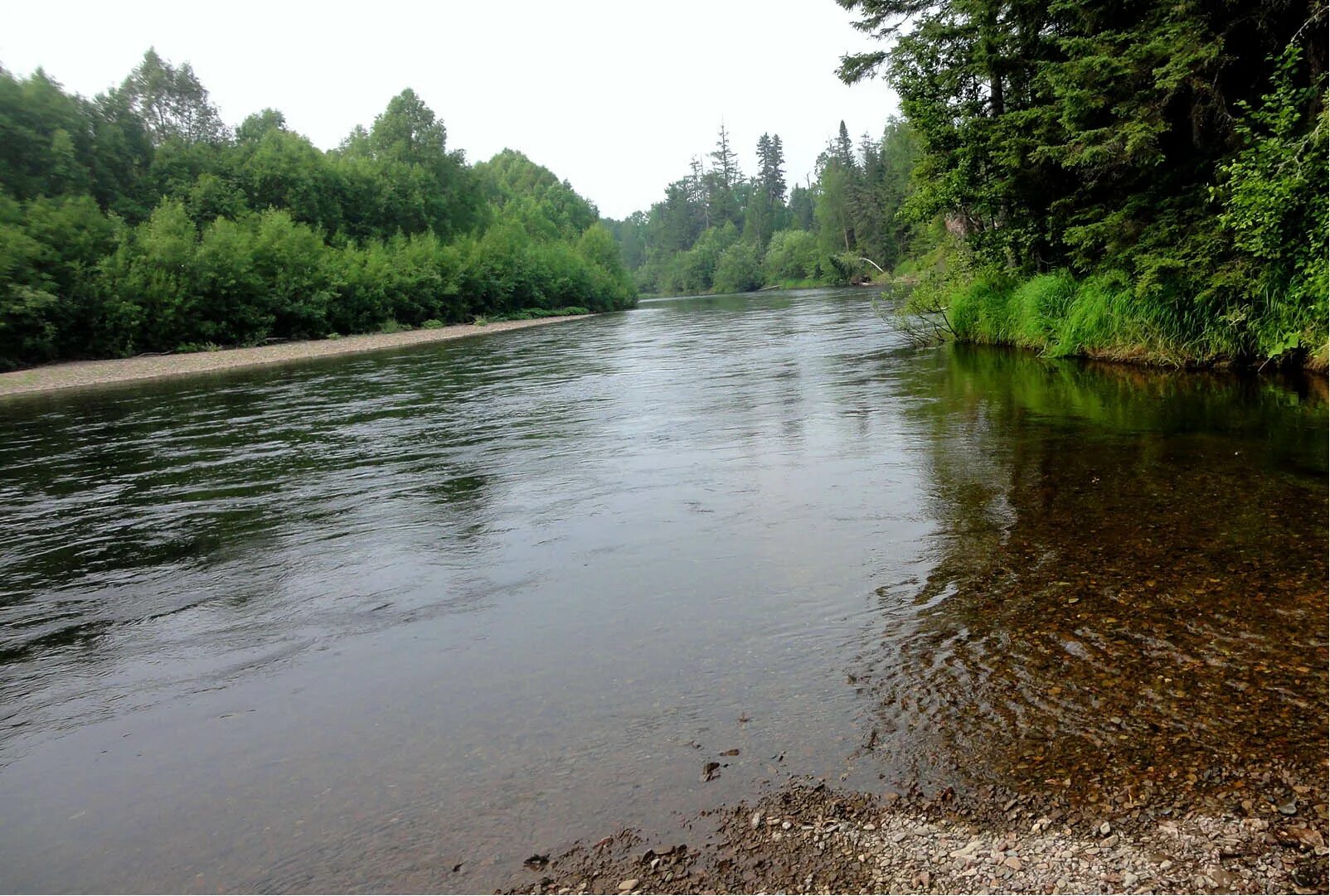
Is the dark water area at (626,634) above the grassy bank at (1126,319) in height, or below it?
below

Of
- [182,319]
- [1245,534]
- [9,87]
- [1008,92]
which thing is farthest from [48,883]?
[9,87]

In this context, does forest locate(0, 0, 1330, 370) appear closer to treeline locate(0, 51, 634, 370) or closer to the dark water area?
treeline locate(0, 51, 634, 370)

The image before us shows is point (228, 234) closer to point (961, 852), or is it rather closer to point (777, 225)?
point (961, 852)

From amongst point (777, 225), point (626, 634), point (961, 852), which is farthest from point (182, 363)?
point (777, 225)

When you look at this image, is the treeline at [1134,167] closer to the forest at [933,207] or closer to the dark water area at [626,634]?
the forest at [933,207]

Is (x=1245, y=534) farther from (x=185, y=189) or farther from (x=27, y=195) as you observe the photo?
(x=185, y=189)

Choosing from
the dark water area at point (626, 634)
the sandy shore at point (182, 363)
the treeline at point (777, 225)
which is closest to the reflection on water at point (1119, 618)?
the dark water area at point (626, 634)

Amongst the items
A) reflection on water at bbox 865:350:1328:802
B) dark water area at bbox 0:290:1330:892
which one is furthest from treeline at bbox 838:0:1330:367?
reflection on water at bbox 865:350:1328:802

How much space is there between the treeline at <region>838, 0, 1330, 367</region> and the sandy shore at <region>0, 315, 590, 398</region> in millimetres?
26963

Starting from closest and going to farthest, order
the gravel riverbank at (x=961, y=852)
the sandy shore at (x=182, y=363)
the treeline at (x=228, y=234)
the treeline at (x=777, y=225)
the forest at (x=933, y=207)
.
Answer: the gravel riverbank at (x=961, y=852) → the forest at (x=933, y=207) → the sandy shore at (x=182, y=363) → the treeline at (x=228, y=234) → the treeline at (x=777, y=225)

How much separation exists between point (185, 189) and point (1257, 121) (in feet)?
191

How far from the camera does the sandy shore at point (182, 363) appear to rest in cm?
2922

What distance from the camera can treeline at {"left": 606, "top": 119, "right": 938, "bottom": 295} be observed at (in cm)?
9300

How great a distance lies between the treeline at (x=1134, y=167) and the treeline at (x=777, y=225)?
4873 mm
